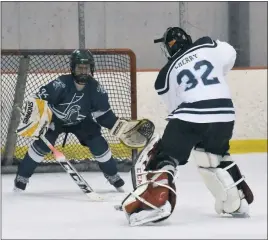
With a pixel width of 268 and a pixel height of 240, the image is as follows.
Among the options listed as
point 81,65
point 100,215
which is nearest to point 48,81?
point 81,65

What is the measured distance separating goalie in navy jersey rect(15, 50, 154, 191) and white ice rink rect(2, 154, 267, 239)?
0.13 metres

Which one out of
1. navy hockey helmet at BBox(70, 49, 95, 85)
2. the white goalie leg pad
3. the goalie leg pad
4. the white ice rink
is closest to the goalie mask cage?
the white ice rink

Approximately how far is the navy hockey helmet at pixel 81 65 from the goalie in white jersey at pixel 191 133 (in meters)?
0.50

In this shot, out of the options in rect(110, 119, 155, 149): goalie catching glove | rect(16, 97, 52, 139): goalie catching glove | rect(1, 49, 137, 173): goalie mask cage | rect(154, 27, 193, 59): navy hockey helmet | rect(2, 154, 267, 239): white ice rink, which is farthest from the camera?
rect(1, 49, 137, 173): goalie mask cage

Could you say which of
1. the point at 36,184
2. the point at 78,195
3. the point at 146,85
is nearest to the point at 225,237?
the point at 78,195

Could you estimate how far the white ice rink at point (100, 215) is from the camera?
2697mm

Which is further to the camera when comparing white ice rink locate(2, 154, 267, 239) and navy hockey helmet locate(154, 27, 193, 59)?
navy hockey helmet locate(154, 27, 193, 59)

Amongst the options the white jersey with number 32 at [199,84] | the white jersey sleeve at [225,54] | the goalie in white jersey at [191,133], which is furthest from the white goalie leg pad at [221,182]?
the white jersey sleeve at [225,54]

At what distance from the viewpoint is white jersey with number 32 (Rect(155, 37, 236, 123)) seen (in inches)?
112

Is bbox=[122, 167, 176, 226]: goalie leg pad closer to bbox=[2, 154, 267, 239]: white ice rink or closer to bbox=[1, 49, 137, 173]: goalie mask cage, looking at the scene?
bbox=[2, 154, 267, 239]: white ice rink

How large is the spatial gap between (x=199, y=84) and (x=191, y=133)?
16 centimetres

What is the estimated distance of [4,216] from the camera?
3.03 meters

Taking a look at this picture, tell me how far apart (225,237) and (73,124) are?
3.65ft

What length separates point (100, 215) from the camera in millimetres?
3062
